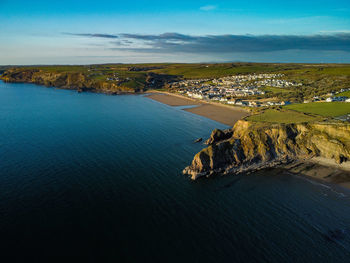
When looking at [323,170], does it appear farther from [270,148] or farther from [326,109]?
[326,109]

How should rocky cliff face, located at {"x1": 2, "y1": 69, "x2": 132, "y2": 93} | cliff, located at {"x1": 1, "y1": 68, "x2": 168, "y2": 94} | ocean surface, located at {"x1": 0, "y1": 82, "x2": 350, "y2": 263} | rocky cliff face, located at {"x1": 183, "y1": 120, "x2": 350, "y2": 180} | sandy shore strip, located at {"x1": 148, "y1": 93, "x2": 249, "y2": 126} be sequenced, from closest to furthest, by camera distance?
ocean surface, located at {"x1": 0, "y1": 82, "x2": 350, "y2": 263}, rocky cliff face, located at {"x1": 183, "y1": 120, "x2": 350, "y2": 180}, sandy shore strip, located at {"x1": 148, "y1": 93, "x2": 249, "y2": 126}, cliff, located at {"x1": 1, "y1": 68, "x2": 168, "y2": 94}, rocky cliff face, located at {"x1": 2, "y1": 69, "x2": 132, "y2": 93}

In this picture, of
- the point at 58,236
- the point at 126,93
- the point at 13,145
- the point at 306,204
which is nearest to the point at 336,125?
the point at 306,204

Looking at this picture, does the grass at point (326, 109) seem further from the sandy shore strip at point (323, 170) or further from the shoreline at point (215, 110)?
the shoreline at point (215, 110)

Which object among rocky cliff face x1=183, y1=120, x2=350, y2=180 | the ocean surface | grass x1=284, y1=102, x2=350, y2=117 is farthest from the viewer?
grass x1=284, y1=102, x2=350, y2=117

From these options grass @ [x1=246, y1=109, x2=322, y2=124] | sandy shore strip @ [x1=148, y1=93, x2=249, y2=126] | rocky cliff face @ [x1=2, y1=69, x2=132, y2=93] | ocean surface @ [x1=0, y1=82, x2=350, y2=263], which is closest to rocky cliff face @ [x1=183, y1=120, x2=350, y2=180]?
ocean surface @ [x1=0, y1=82, x2=350, y2=263]

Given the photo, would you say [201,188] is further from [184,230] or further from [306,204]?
[306,204]

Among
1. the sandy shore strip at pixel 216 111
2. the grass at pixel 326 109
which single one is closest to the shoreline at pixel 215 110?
the sandy shore strip at pixel 216 111

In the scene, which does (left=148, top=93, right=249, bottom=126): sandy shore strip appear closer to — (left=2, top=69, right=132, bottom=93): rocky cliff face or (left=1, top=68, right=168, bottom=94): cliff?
(left=1, top=68, right=168, bottom=94): cliff
